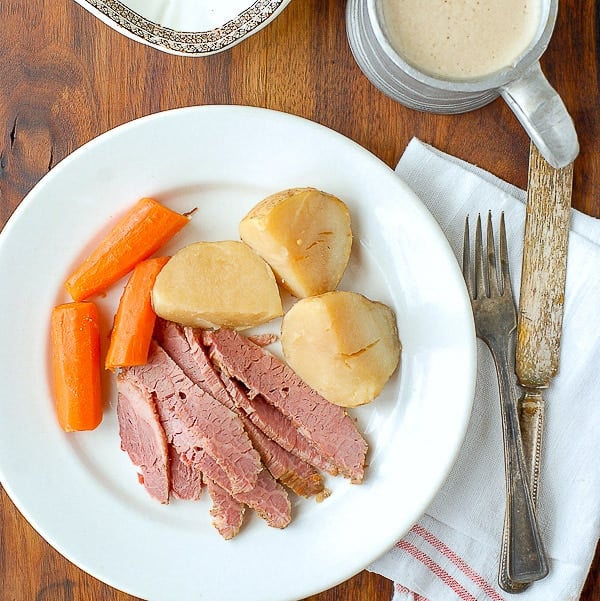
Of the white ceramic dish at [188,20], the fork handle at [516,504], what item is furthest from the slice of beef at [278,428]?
the white ceramic dish at [188,20]

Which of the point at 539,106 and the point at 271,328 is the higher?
the point at 539,106

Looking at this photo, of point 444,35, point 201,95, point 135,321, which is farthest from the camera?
point 201,95

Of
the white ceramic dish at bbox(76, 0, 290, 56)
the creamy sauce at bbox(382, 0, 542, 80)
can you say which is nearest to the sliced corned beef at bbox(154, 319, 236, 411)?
the white ceramic dish at bbox(76, 0, 290, 56)

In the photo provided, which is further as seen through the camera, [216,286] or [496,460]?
[496,460]

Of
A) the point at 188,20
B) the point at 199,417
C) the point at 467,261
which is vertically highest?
the point at 188,20

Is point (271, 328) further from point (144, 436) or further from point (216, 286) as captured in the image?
point (144, 436)

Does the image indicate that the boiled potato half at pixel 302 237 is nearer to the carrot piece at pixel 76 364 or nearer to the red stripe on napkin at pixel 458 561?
the carrot piece at pixel 76 364

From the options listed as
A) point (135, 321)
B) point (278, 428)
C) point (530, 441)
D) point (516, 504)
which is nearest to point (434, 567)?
point (516, 504)
